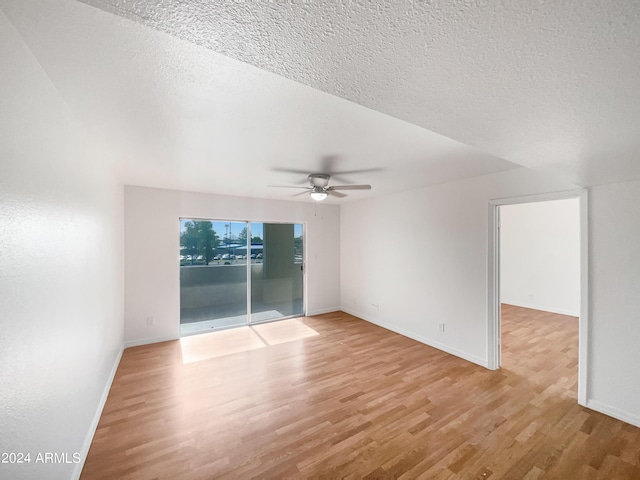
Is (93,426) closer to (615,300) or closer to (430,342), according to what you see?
(430,342)

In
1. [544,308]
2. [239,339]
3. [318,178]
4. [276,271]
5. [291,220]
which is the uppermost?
[318,178]

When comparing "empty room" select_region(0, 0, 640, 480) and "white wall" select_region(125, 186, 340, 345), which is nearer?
"empty room" select_region(0, 0, 640, 480)

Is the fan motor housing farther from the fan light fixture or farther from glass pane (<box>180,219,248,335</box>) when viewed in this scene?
glass pane (<box>180,219,248,335</box>)

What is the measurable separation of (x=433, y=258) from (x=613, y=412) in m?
2.20

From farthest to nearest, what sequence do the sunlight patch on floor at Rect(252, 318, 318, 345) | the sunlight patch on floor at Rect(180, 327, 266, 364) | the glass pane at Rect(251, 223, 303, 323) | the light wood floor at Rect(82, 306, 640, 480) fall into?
the glass pane at Rect(251, 223, 303, 323), the sunlight patch on floor at Rect(252, 318, 318, 345), the sunlight patch on floor at Rect(180, 327, 266, 364), the light wood floor at Rect(82, 306, 640, 480)

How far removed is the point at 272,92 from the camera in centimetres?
147

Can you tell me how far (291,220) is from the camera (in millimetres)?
5219

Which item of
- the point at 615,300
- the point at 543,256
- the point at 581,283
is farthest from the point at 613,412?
the point at 543,256

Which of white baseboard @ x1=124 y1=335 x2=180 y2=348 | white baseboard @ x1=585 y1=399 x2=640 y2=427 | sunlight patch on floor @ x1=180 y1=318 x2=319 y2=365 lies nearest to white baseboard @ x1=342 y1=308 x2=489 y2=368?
white baseboard @ x1=585 y1=399 x2=640 y2=427

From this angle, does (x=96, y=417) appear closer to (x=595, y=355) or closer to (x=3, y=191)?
(x=3, y=191)

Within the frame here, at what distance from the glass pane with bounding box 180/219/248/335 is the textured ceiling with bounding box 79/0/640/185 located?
409 cm

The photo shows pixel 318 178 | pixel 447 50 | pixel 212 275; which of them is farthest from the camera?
pixel 212 275

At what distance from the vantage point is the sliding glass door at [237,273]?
4465mm

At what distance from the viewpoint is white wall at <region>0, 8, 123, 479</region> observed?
0.99 metres
